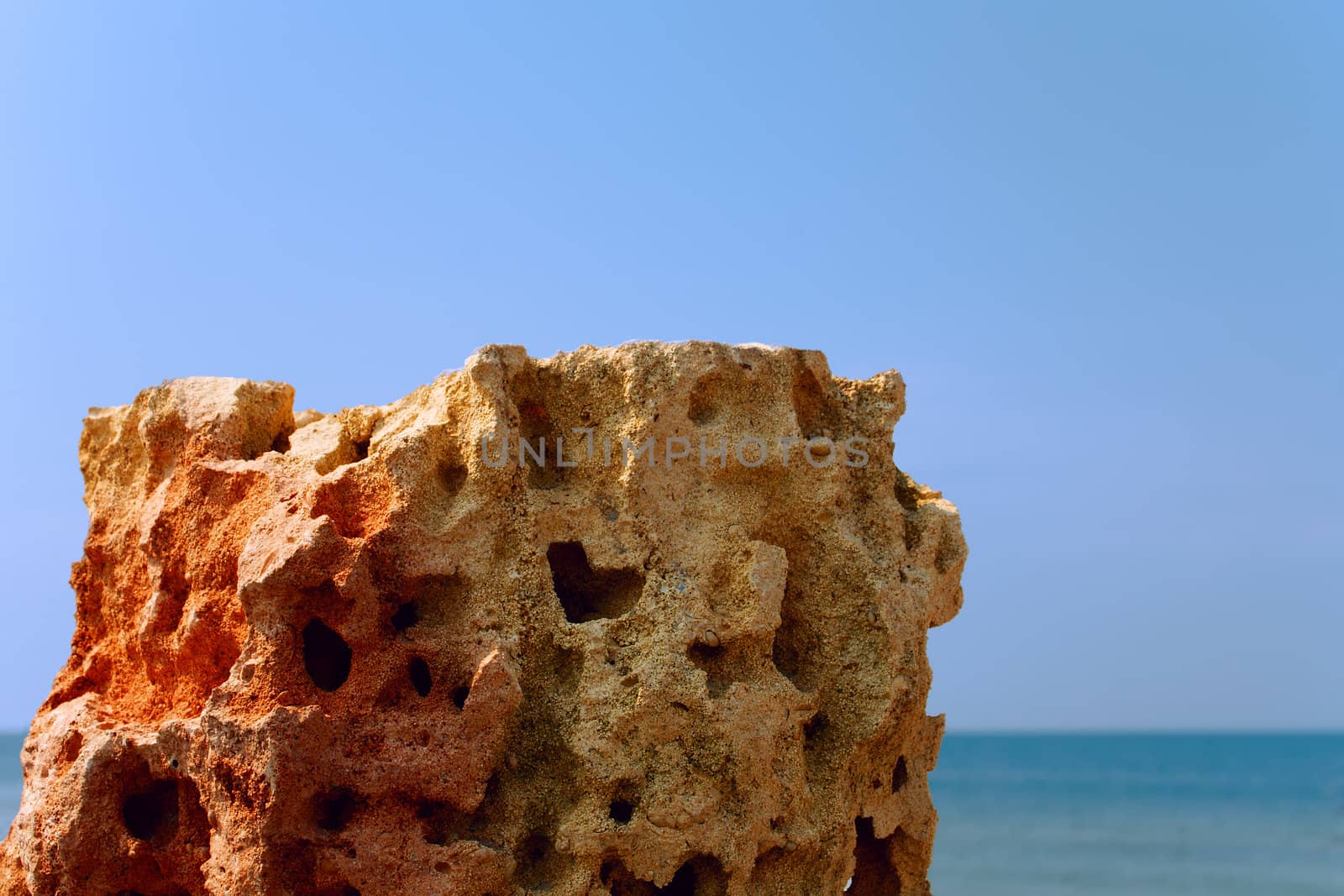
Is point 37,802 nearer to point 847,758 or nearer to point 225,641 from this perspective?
point 225,641

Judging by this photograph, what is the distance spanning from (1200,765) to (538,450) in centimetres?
4433

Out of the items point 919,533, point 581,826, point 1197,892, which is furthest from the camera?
point 1197,892

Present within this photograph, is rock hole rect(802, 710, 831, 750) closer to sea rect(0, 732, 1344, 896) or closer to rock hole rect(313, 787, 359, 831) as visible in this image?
rock hole rect(313, 787, 359, 831)

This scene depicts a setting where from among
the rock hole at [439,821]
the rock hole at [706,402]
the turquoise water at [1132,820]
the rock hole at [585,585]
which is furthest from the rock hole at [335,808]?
the turquoise water at [1132,820]

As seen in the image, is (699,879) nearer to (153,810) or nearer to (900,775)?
(900,775)

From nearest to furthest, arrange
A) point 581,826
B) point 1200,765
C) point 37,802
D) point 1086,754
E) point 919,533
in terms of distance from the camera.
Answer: point 581,826 < point 37,802 < point 919,533 < point 1200,765 < point 1086,754

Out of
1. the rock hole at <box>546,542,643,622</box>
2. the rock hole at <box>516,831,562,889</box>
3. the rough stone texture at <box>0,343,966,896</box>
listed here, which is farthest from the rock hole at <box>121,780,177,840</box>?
the rock hole at <box>546,542,643,622</box>

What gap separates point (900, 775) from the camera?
21.0 feet

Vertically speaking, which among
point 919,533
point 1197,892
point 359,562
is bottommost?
point 1197,892

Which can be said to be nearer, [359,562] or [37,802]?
[359,562]

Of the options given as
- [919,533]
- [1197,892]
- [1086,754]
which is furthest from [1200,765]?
[919,533]

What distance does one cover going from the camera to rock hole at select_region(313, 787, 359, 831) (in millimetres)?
5371

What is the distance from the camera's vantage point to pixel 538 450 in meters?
5.94

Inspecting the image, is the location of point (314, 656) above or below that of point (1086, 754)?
below
